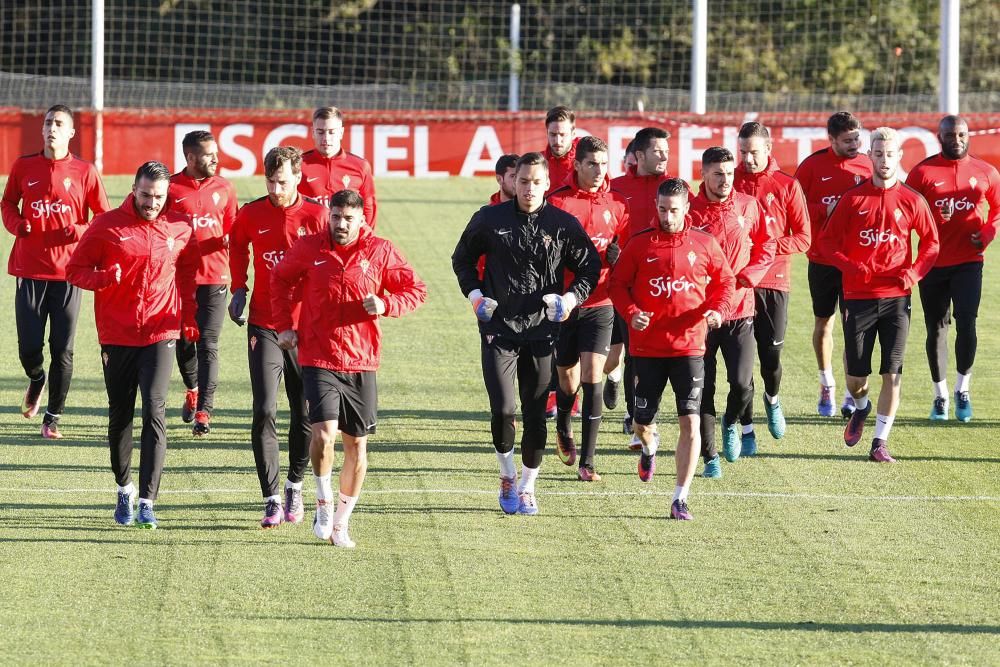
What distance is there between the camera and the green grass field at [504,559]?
6.89 meters

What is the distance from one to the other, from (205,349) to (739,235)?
3.81 meters

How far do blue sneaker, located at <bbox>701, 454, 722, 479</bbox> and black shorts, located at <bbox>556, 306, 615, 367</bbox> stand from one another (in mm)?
984

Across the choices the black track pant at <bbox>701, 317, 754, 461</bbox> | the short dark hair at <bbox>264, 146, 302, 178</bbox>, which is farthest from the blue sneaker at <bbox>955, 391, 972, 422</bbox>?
the short dark hair at <bbox>264, 146, 302, 178</bbox>

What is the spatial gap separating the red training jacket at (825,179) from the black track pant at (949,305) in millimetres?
826

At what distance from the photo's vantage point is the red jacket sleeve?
32.3ft

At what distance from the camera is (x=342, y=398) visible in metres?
8.31

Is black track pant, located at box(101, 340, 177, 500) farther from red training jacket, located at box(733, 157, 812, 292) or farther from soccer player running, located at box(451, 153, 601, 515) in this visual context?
red training jacket, located at box(733, 157, 812, 292)

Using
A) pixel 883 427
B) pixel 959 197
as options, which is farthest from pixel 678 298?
pixel 959 197

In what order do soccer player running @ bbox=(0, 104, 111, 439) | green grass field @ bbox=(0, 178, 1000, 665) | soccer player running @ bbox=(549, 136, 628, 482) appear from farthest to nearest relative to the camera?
soccer player running @ bbox=(0, 104, 111, 439) < soccer player running @ bbox=(549, 136, 628, 482) < green grass field @ bbox=(0, 178, 1000, 665)

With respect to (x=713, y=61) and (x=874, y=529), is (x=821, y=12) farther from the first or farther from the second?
(x=874, y=529)

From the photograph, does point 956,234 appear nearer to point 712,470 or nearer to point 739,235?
point 739,235

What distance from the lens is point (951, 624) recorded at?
7.16 meters

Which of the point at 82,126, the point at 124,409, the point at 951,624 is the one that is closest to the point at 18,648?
the point at 124,409

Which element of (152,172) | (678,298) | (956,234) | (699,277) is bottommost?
(678,298)
